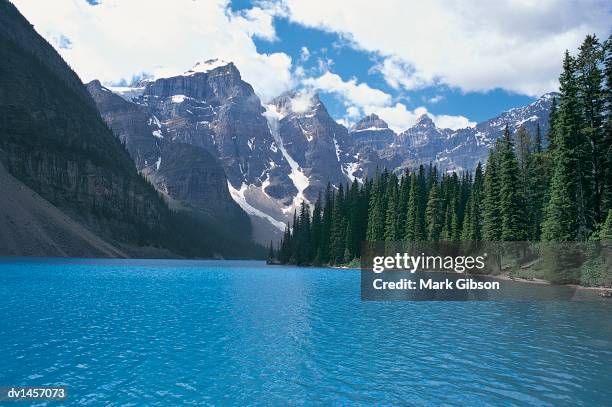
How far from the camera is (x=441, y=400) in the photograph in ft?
57.1

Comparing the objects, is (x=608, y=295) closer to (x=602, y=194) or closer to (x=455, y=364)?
(x=602, y=194)

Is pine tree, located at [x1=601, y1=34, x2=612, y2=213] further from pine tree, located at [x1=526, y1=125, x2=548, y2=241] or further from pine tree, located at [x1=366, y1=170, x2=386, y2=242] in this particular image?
pine tree, located at [x1=366, y1=170, x2=386, y2=242]

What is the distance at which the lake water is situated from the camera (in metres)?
18.2

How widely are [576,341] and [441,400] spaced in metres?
15.1

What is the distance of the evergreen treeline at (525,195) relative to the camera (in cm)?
5588

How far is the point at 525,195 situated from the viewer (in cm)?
8956

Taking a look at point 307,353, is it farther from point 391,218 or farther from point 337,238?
point 337,238

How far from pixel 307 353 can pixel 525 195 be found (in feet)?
255

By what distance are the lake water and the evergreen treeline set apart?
1723 centimetres

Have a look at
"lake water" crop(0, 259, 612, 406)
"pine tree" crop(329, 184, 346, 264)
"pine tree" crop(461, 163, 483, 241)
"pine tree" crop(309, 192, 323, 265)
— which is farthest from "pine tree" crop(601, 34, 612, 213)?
"pine tree" crop(309, 192, 323, 265)

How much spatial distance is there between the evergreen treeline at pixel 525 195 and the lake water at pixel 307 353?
17226mm

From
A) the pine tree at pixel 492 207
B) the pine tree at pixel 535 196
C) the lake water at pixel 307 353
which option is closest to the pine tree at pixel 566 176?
the lake water at pixel 307 353

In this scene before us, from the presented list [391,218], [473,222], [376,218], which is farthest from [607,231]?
[376,218]

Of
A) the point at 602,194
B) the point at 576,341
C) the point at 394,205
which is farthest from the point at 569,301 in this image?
the point at 394,205
